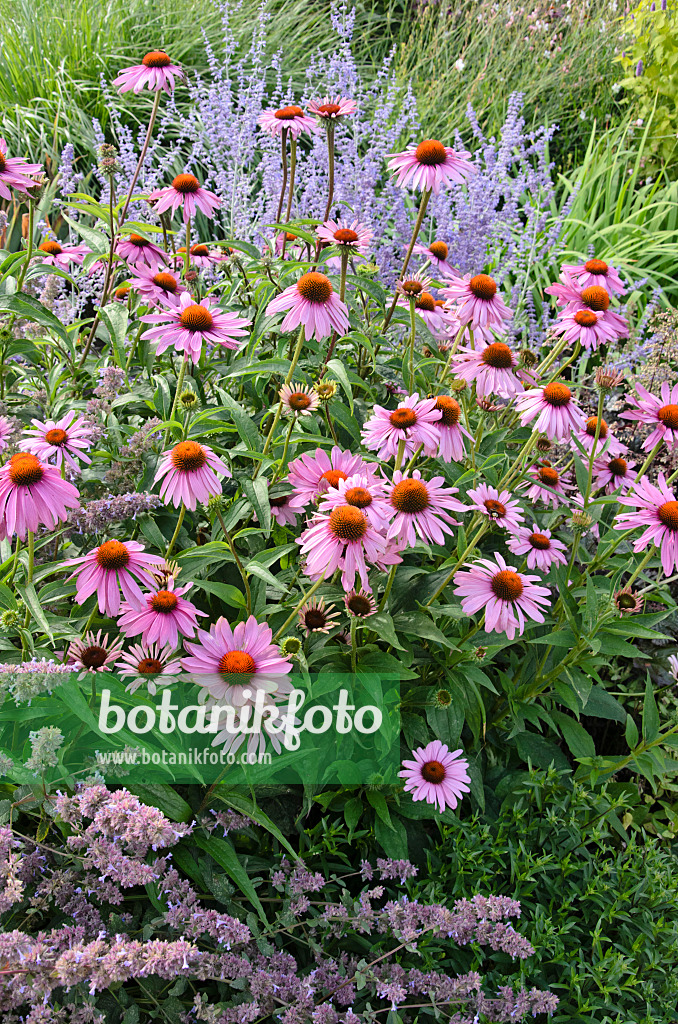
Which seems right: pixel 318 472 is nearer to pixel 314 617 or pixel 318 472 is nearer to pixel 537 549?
pixel 314 617

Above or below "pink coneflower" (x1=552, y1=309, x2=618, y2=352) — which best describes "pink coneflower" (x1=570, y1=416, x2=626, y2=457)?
below

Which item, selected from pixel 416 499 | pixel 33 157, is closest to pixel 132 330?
pixel 416 499

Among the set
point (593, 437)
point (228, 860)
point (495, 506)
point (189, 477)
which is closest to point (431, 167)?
point (593, 437)

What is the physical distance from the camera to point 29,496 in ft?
4.99

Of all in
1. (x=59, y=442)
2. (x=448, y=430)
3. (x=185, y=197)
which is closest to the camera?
(x=59, y=442)

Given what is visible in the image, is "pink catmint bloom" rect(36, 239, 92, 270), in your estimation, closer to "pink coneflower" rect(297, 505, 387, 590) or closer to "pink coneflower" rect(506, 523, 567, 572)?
"pink coneflower" rect(297, 505, 387, 590)

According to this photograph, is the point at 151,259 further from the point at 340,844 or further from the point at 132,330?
the point at 340,844

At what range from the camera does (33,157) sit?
207 inches

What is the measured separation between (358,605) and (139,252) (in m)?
1.40

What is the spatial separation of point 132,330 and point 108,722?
53.5 inches

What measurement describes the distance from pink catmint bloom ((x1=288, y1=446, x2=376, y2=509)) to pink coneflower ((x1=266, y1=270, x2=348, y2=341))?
285 millimetres

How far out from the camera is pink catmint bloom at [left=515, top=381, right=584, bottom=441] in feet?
6.50

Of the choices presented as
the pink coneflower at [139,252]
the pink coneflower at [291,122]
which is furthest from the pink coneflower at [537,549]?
the pink coneflower at [291,122]

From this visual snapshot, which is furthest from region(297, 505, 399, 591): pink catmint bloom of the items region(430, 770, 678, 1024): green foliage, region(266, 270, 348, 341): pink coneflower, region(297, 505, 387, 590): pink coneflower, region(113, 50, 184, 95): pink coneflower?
region(113, 50, 184, 95): pink coneflower
